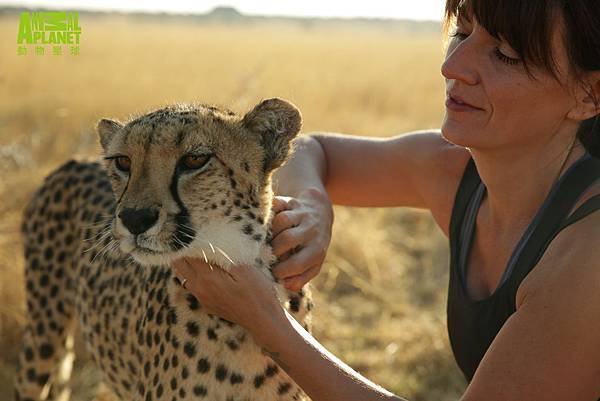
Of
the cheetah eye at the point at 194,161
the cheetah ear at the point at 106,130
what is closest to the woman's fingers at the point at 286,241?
the cheetah eye at the point at 194,161

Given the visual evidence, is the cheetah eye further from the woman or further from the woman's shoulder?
the woman's shoulder

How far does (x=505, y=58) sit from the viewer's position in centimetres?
147

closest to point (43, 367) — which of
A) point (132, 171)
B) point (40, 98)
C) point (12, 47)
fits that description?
point (132, 171)

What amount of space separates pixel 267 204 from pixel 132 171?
0.28m

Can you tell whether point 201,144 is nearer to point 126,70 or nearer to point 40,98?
point 40,98

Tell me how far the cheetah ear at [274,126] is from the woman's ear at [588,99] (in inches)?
21.2

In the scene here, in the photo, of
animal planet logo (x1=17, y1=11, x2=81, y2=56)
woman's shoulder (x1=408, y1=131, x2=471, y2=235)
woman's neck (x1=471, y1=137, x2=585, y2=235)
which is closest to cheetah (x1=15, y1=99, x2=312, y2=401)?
woman's neck (x1=471, y1=137, x2=585, y2=235)

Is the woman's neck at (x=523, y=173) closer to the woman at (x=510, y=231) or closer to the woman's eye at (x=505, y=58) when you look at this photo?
the woman at (x=510, y=231)

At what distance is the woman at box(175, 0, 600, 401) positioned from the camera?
133cm

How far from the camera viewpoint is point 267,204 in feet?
5.32

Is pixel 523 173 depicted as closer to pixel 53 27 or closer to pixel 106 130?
pixel 106 130

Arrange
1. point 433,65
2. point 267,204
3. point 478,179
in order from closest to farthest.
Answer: point 267,204 < point 478,179 < point 433,65

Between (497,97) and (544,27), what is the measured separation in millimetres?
153

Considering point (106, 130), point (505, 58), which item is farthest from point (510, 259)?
point (106, 130)
